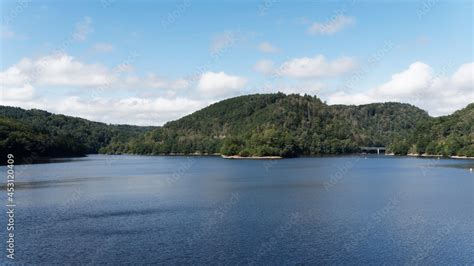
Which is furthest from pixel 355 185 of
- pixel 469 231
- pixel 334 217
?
pixel 469 231

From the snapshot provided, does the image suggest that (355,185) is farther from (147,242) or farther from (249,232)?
(147,242)

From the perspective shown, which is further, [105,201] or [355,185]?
[355,185]

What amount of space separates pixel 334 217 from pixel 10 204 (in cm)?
3519

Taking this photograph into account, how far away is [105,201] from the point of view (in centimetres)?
6044

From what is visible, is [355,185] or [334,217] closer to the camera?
[334,217]

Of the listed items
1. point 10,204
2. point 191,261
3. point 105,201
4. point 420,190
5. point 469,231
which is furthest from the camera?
point 420,190

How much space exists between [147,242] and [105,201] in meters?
25.1

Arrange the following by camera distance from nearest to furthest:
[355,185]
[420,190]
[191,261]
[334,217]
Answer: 1. [191,261]
2. [334,217]
3. [420,190]
4. [355,185]

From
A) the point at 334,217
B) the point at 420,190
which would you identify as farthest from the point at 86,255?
the point at 420,190

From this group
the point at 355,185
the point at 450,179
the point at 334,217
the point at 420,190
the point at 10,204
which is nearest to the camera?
the point at 334,217

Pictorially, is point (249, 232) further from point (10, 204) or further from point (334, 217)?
point (10, 204)

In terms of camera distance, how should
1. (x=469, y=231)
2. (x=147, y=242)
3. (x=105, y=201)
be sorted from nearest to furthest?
1. (x=147, y=242)
2. (x=469, y=231)
3. (x=105, y=201)

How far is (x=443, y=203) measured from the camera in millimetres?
56188

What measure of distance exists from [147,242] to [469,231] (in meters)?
25.9
